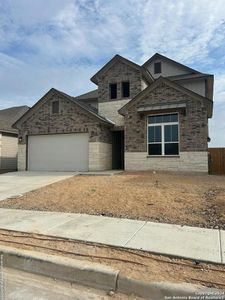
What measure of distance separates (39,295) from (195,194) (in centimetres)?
664

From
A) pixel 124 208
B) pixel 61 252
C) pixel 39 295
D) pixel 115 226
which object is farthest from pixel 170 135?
pixel 39 295

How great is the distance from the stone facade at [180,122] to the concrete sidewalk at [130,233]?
10225 millimetres

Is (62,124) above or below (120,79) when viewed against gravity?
below

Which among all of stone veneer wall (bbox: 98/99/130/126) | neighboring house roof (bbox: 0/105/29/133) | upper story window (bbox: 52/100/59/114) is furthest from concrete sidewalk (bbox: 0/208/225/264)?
neighboring house roof (bbox: 0/105/29/133)

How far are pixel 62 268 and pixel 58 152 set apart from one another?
15493 millimetres

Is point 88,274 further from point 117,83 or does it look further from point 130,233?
point 117,83

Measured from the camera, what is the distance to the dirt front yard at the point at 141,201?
699 centimetres

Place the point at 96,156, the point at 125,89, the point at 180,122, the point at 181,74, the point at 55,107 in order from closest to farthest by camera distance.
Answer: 1. the point at 180,122
2. the point at 96,156
3. the point at 55,107
4. the point at 125,89
5. the point at 181,74

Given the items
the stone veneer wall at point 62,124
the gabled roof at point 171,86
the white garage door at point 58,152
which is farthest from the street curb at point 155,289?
the white garage door at point 58,152

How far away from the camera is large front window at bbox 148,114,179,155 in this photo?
16406 mm

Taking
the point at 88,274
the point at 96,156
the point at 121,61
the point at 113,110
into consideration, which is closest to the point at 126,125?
the point at 96,156

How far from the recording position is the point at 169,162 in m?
16.4

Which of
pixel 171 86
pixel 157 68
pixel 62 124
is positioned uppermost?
pixel 157 68

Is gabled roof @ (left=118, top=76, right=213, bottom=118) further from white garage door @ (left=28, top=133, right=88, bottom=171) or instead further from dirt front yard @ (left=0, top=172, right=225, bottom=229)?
dirt front yard @ (left=0, top=172, right=225, bottom=229)
